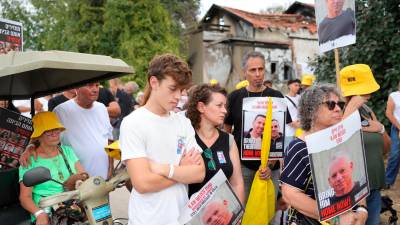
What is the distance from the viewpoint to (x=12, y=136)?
11.3 ft

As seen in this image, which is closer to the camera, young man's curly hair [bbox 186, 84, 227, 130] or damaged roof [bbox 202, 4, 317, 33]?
young man's curly hair [bbox 186, 84, 227, 130]

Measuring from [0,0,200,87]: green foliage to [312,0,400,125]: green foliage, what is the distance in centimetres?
1488

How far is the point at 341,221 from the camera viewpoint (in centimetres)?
235

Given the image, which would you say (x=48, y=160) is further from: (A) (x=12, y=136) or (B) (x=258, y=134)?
(B) (x=258, y=134)

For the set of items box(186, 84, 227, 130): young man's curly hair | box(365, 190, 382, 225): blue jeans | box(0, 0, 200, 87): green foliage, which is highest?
box(0, 0, 200, 87): green foliage

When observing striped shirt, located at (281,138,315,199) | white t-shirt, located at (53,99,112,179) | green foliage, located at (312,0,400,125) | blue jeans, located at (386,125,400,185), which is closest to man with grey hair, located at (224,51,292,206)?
white t-shirt, located at (53,99,112,179)

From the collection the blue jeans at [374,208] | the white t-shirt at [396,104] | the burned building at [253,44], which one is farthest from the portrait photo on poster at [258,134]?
the burned building at [253,44]

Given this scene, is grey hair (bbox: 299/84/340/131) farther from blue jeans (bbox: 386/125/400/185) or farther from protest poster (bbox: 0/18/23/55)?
blue jeans (bbox: 386/125/400/185)

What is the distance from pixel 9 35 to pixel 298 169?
400 cm

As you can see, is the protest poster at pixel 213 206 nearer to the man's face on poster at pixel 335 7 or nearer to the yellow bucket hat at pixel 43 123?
the yellow bucket hat at pixel 43 123

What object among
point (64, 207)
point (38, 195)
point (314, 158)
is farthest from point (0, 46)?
point (314, 158)

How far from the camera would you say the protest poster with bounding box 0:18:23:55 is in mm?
5016

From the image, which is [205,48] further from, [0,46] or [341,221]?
[341,221]

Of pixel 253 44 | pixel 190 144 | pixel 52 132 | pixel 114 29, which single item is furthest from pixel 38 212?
pixel 253 44
